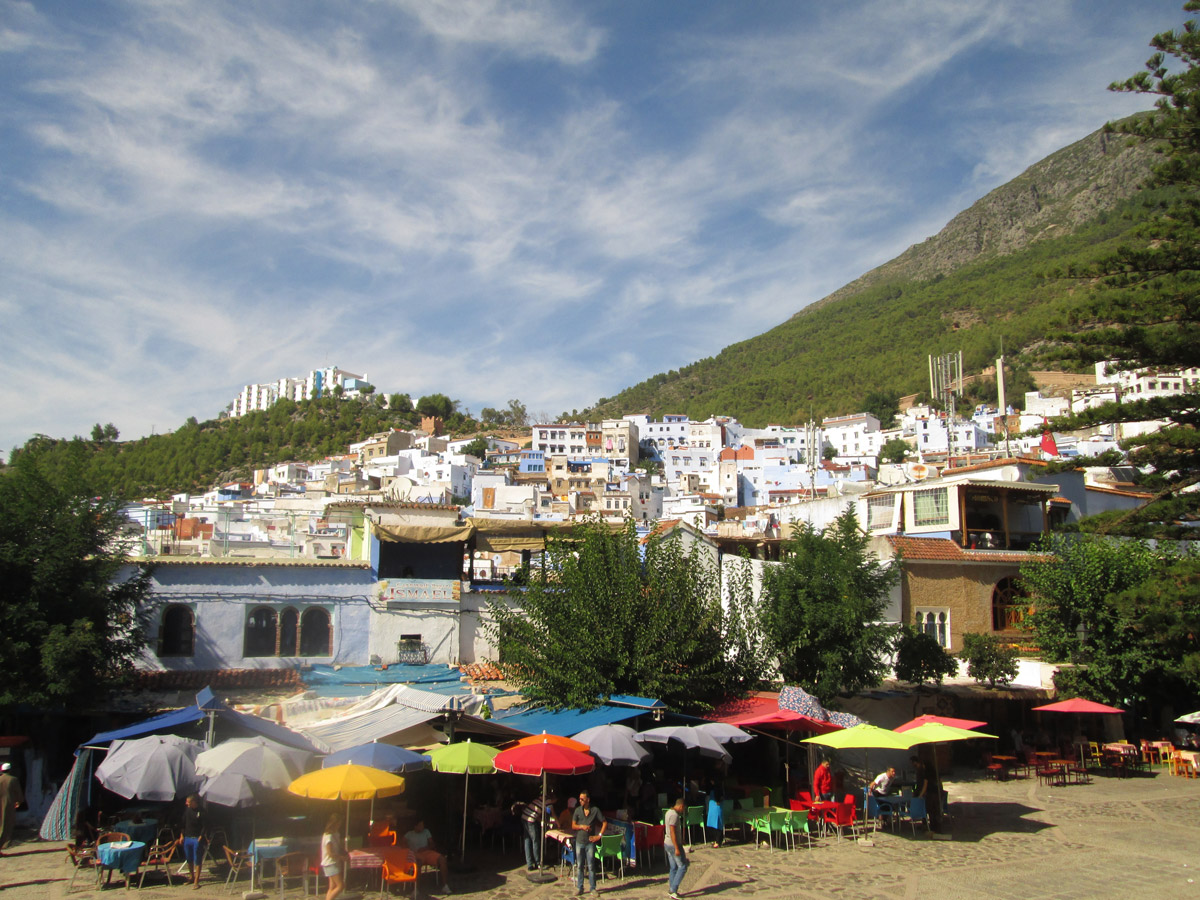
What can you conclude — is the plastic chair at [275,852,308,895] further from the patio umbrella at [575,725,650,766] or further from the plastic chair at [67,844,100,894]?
the patio umbrella at [575,725,650,766]

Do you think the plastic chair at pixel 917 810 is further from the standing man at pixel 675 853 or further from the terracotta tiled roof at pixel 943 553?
the terracotta tiled roof at pixel 943 553

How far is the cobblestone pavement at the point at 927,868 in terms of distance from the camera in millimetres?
9906

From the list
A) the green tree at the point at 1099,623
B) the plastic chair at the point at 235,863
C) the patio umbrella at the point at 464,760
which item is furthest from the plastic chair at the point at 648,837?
the green tree at the point at 1099,623

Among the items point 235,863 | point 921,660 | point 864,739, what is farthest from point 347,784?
point 921,660

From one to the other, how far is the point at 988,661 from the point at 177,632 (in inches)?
679

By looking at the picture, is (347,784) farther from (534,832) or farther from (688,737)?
(688,737)

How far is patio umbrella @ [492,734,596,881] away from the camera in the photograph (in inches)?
413

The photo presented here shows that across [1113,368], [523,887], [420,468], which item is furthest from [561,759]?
[420,468]

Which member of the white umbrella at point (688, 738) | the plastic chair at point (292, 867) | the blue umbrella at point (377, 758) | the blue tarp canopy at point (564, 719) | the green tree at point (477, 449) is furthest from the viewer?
the green tree at point (477, 449)

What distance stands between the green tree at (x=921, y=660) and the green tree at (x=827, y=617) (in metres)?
1.40

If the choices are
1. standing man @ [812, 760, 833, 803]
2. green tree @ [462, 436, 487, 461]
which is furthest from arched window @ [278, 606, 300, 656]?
green tree @ [462, 436, 487, 461]

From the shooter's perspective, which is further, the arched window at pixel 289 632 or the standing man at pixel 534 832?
the arched window at pixel 289 632

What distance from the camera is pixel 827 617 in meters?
16.0

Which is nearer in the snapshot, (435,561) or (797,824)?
(797,824)
